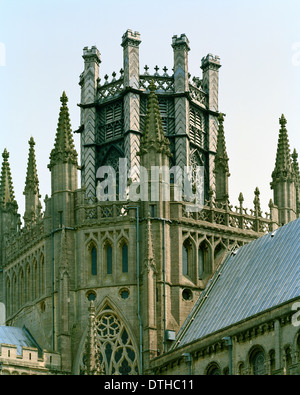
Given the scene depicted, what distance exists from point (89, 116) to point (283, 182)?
67.0ft

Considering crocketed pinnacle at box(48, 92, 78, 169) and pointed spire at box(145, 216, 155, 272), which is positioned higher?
crocketed pinnacle at box(48, 92, 78, 169)

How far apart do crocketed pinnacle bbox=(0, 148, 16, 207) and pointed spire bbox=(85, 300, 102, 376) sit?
2152 cm

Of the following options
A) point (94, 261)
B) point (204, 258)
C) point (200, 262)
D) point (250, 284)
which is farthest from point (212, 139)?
point (250, 284)

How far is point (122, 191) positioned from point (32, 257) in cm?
1107

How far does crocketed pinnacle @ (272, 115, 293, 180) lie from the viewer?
92125 mm

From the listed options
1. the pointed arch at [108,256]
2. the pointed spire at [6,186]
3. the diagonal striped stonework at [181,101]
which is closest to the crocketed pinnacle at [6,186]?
the pointed spire at [6,186]

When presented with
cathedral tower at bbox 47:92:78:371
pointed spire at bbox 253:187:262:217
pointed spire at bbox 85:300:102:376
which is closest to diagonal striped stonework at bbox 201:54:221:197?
pointed spire at bbox 253:187:262:217

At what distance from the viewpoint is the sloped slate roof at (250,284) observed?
74625 mm

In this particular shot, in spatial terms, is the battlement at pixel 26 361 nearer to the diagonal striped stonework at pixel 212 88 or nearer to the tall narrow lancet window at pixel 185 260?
the tall narrow lancet window at pixel 185 260

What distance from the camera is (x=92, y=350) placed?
2970 inches

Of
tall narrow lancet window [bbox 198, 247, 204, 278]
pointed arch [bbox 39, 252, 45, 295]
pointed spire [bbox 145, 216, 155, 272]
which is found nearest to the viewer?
pointed spire [bbox 145, 216, 155, 272]

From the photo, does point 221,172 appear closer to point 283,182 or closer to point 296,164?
point 283,182

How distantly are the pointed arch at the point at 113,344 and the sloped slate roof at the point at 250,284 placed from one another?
2.90m

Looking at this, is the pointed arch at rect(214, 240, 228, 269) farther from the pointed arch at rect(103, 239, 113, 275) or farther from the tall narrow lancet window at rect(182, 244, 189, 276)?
the pointed arch at rect(103, 239, 113, 275)
